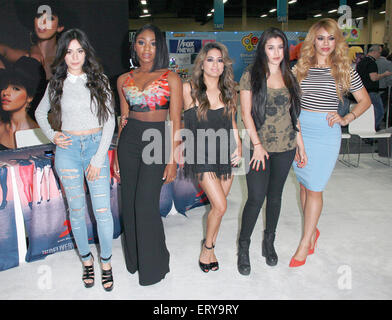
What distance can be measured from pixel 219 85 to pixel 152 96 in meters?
0.47

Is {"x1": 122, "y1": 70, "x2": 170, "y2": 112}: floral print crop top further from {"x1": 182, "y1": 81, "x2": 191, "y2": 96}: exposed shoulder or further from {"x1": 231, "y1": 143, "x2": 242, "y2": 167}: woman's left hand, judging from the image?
{"x1": 231, "y1": 143, "x2": 242, "y2": 167}: woman's left hand

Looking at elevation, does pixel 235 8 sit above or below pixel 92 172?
above

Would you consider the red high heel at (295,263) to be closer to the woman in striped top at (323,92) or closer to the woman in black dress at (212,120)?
the woman in striped top at (323,92)

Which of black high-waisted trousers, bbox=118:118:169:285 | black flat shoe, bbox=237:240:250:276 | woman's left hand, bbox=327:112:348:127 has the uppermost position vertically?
woman's left hand, bbox=327:112:348:127

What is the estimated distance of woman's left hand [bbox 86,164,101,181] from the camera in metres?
2.10

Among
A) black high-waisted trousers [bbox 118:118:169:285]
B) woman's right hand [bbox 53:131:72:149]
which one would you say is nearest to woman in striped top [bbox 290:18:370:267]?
black high-waisted trousers [bbox 118:118:169:285]

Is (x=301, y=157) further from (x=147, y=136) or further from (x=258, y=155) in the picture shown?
(x=147, y=136)

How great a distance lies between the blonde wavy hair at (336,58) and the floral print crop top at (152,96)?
905 millimetres

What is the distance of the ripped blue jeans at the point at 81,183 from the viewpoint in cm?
210

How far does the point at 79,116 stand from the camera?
6.80ft

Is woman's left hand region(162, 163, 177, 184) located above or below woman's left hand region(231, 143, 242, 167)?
below

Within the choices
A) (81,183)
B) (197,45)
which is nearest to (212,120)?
(81,183)

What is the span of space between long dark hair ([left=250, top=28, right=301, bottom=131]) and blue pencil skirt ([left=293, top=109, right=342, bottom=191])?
0.14 meters
